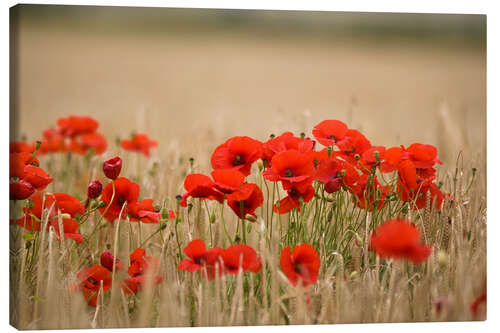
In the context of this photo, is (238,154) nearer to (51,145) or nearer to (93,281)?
(93,281)

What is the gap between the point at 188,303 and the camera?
1386 mm

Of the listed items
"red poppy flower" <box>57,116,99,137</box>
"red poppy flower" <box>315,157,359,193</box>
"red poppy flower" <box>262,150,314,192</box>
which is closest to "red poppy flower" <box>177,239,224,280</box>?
"red poppy flower" <box>262,150,314,192</box>

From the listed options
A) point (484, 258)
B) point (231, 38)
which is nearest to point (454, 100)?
point (231, 38)

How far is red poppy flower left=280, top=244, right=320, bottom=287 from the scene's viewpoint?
130cm

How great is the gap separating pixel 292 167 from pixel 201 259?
285 millimetres

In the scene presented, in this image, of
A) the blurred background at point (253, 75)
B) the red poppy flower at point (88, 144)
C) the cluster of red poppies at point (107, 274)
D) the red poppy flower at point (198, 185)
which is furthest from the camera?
the blurred background at point (253, 75)

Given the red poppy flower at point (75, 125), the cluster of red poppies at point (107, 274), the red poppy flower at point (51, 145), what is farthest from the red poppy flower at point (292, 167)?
the red poppy flower at point (51, 145)

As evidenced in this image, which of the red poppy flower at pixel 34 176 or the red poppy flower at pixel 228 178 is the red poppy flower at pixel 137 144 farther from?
the red poppy flower at pixel 228 178

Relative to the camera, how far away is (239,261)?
4.21 ft

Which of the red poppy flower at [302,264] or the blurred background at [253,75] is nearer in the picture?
the red poppy flower at [302,264]

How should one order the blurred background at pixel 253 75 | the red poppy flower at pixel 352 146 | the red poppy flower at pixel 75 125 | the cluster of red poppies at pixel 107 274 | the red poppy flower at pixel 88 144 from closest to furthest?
the cluster of red poppies at pixel 107 274
the red poppy flower at pixel 352 146
the red poppy flower at pixel 75 125
the red poppy flower at pixel 88 144
the blurred background at pixel 253 75

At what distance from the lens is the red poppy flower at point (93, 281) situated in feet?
4.56

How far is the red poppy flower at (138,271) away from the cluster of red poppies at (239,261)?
0.08 meters

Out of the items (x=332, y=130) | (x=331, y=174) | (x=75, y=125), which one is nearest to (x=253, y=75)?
(x=75, y=125)
